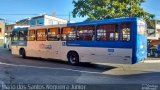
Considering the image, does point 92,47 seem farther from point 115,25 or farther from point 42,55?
point 42,55

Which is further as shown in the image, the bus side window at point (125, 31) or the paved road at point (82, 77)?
the bus side window at point (125, 31)

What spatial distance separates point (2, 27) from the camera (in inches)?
Result: 3086

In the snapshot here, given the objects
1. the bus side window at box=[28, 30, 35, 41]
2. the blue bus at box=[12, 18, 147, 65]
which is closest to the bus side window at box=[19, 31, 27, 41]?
the blue bus at box=[12, 18, 147, 65]

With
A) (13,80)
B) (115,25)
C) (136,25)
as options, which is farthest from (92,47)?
(13,80)

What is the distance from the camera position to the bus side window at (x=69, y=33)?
61.3 ft

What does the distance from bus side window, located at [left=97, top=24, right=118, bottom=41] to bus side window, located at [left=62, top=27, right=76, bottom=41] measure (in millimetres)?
2203

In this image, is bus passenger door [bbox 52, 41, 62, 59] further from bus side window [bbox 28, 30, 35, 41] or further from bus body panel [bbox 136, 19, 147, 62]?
bus body panel [bbox 136, 19, 147, 62]

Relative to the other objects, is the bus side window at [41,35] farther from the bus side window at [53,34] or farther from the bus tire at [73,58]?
the bus tire at [73,58]

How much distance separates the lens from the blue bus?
1542 cm

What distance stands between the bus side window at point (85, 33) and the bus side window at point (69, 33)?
18.4 inches

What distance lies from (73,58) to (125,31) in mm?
4618

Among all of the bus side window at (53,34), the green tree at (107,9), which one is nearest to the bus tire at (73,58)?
the bus side window at (53,34)

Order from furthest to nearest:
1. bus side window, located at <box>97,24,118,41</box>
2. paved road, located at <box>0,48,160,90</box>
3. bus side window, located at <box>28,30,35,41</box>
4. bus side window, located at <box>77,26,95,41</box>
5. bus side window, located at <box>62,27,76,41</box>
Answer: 1. bus side window, located at <box>28,30,35,41</box>
2. bus side window, located at <box>62,27,76,41</box>
3. bus side window, located at <box>77,26,95,41</box>
4. bus side window, located at <box>97,24,118,41</box>
5. paved road, located at <box>0,48,160,90</box>

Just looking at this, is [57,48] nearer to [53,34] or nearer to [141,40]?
[53,34]
